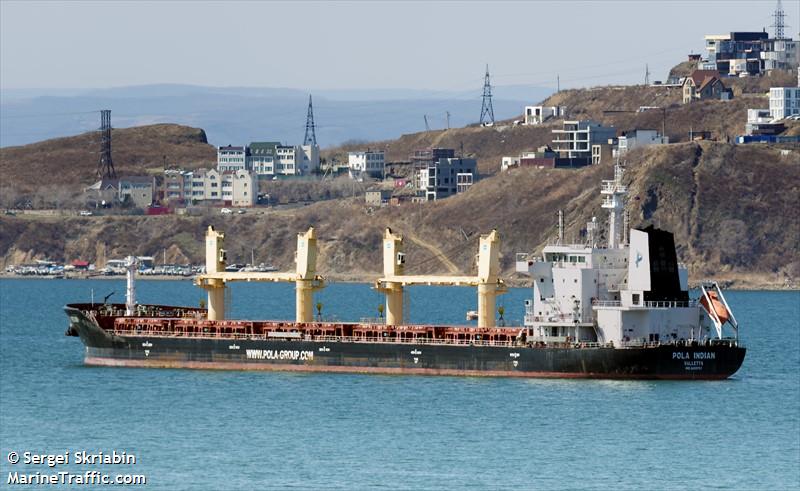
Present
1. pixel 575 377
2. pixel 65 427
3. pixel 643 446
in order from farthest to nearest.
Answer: pixel 575 377 → pixel 65 427 → pixel 643 446

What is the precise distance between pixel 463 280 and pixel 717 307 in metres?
11.6

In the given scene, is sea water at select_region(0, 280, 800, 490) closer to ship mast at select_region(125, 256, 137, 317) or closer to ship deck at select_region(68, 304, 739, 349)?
ship deck at select_region(68, 304, 739, 349)

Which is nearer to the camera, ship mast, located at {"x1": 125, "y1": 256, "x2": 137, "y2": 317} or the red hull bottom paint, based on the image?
the red hull bottom paint

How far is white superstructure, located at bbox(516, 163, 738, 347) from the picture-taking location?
79438 mm

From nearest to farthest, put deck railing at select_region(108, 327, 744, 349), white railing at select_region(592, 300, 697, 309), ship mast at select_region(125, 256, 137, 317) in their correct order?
white railing at select_region(592, 300, 697, 309) → deck railing at select_region(108, 327, 744, 349) → ship mast at select_region(125, 256, 137, 317)

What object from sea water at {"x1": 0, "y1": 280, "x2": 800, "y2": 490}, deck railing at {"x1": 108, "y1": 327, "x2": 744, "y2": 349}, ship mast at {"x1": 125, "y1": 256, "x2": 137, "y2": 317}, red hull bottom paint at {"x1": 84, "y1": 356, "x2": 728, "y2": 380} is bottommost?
sea water at {"x1": 0, "y1": 280, "x2": 800, "y2": 490}

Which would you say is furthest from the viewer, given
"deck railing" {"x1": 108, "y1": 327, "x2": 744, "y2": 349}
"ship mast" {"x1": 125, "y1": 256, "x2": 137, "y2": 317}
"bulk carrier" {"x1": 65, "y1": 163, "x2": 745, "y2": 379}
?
"ship mast" {"x1": 125, "y1": 256, "x2": 137, "y2": 317}

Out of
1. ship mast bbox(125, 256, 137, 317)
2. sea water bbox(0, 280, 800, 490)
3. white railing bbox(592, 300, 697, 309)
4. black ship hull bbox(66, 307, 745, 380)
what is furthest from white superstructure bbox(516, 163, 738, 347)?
ship mast bbox(125, 256, 137, 317)

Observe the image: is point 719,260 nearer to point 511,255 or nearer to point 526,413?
point 511,255

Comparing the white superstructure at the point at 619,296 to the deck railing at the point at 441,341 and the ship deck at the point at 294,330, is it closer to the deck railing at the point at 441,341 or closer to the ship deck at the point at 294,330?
the deck railing at the point at 441,341

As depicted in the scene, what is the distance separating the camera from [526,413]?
7062 cm

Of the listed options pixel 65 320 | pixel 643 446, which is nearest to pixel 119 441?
pixel 643 446

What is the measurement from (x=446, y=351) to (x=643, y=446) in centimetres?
2066

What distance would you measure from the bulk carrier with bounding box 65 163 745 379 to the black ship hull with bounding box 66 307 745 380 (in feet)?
0.15
